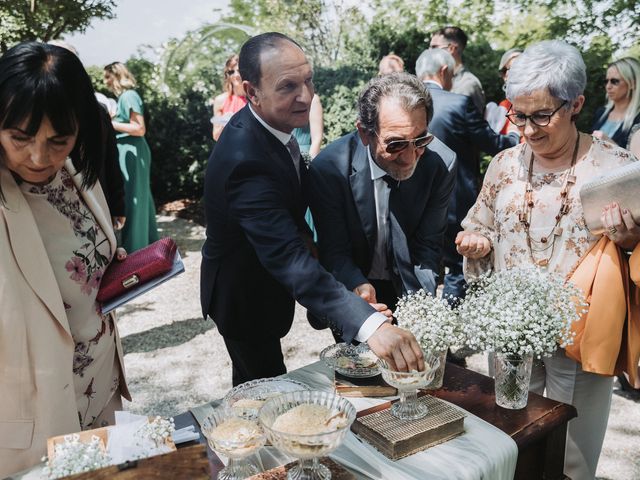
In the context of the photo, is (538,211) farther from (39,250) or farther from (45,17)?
(45,17)

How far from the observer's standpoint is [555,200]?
2.30 m

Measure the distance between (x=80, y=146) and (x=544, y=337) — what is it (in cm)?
168

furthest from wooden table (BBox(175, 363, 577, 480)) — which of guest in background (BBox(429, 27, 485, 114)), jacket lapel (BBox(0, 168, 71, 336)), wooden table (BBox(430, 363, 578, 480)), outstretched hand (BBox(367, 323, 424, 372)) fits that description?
guest in background (BBox(429, 27, 485, 114))

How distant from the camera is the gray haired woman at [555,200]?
2.18 metres

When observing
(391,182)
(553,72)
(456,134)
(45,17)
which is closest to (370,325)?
(391,182)

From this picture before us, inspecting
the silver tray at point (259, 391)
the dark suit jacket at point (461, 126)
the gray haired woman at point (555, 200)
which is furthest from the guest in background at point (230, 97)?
the silver tray at point (259, 391)

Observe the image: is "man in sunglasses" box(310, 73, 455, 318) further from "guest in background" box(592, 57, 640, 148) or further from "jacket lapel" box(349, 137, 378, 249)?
"guest in background" box(592, 57, 640, 148)

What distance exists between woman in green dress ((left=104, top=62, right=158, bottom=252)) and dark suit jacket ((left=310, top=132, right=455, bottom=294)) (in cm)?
433

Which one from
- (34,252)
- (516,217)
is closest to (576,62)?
(516,217)

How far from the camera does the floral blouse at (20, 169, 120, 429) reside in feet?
5.76

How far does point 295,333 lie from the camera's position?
536 centimetres

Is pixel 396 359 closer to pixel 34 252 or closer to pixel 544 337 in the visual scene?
pixel 544 337

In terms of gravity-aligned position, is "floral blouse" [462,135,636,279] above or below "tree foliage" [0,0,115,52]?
below

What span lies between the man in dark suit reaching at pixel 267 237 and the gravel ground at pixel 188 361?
1.75 metres
